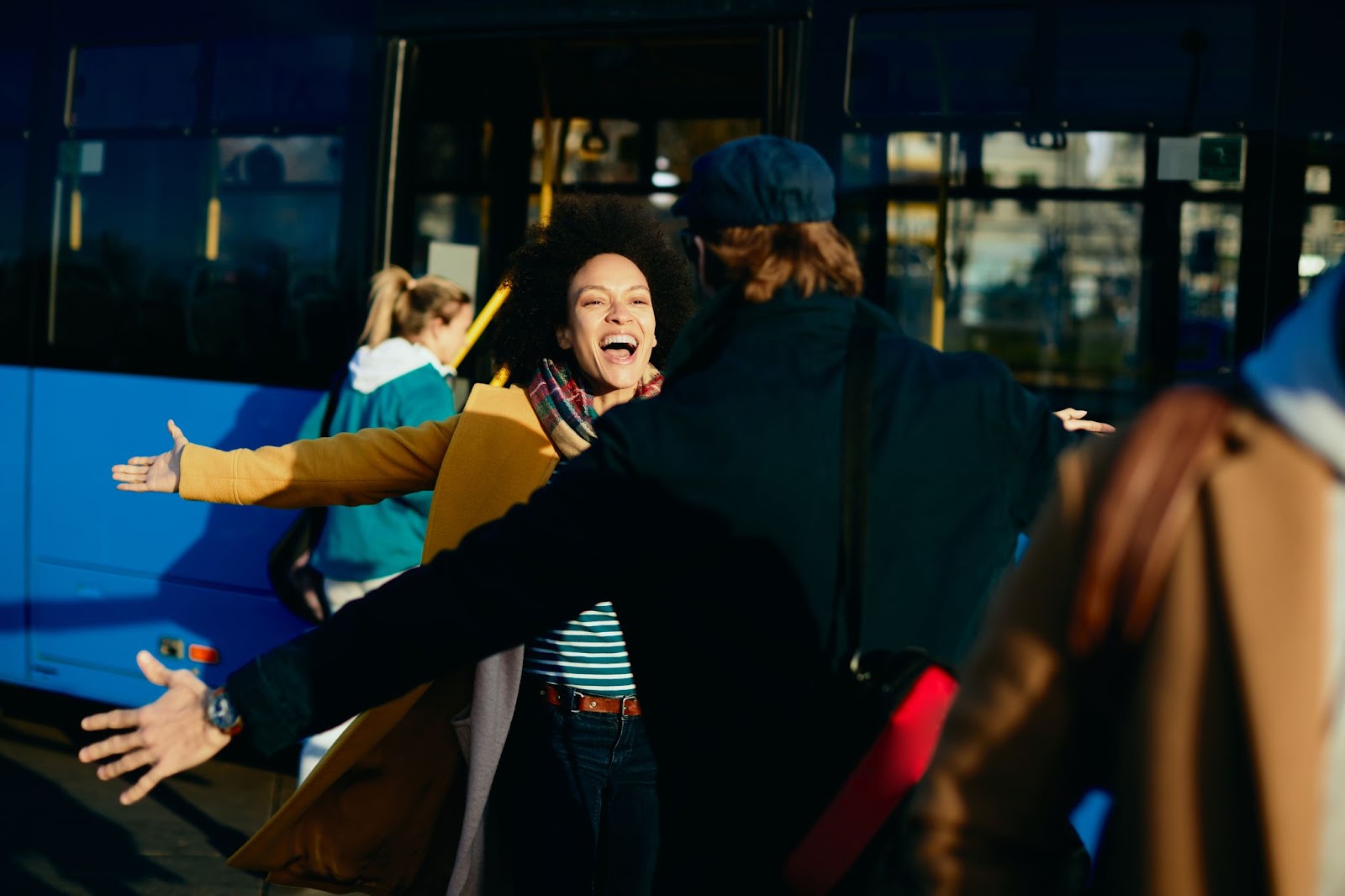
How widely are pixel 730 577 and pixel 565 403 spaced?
1.37 metres

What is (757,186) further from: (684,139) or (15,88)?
(15,88)

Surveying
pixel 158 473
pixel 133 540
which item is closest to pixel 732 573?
pixel 158 473

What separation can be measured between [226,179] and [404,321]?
1.25 metres

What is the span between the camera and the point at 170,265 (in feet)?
20.1

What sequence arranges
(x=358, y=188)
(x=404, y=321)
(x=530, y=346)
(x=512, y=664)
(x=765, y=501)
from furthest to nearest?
1. (x=358, y=188)
2. (x=404, y=321)
3. (x=530, y=346)
4. (x=512, y=664)
5. (x=765, y=501)

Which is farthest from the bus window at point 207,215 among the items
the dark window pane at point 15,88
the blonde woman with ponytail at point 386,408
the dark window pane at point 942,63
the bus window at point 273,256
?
the dark window pane at point 942,63

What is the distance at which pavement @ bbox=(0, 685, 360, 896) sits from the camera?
4910mm

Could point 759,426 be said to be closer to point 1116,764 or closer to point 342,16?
point 1116,764

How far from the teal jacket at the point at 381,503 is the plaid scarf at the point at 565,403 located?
164 cm

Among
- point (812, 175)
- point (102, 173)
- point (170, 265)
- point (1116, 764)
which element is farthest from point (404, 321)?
point (1116, 764)

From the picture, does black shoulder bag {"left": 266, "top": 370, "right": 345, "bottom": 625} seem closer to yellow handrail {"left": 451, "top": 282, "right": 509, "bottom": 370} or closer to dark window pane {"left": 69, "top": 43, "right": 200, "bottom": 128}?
yellow handrail {"left": 451, "top": 282, "right": 509, "bottom": 370}

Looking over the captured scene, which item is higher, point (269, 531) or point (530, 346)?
point (530, 346)

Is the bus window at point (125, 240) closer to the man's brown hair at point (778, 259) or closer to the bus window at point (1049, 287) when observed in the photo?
the bus window at point (1049, 287)

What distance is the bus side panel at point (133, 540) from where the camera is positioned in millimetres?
5754
